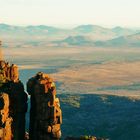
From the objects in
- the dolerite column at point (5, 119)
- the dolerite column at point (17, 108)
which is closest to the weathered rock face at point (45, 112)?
the dolerite column at point (17, 108)

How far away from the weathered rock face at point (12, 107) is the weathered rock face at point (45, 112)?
54.9 inches

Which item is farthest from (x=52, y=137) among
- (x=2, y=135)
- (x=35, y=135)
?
(x=2, y=135)

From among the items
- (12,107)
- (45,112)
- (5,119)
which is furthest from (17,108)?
(45,112)

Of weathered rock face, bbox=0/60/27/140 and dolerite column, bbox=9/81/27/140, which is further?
dolerite column, bbox=9/81/27/140

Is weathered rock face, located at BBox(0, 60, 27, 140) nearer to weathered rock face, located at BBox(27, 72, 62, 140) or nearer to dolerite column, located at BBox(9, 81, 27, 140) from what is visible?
dolerite column, located at BBox(9, 81, 27, 140)

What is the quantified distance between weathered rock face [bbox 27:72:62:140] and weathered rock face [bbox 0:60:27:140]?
54.9 inches

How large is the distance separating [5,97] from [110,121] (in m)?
139

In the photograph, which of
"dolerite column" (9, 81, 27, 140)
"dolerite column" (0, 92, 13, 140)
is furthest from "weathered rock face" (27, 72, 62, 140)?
"dolerite column" (0, 92, 13, 140)

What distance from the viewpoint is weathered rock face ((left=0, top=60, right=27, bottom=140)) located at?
169 ft

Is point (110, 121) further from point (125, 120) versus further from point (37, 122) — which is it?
point (37, 122)

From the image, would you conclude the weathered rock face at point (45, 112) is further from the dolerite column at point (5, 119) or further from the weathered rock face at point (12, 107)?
the dolerite column at point (5, 119)

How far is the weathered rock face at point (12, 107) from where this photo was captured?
51.4 metres

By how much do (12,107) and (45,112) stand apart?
3.51 metres

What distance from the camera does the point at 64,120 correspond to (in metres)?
193
